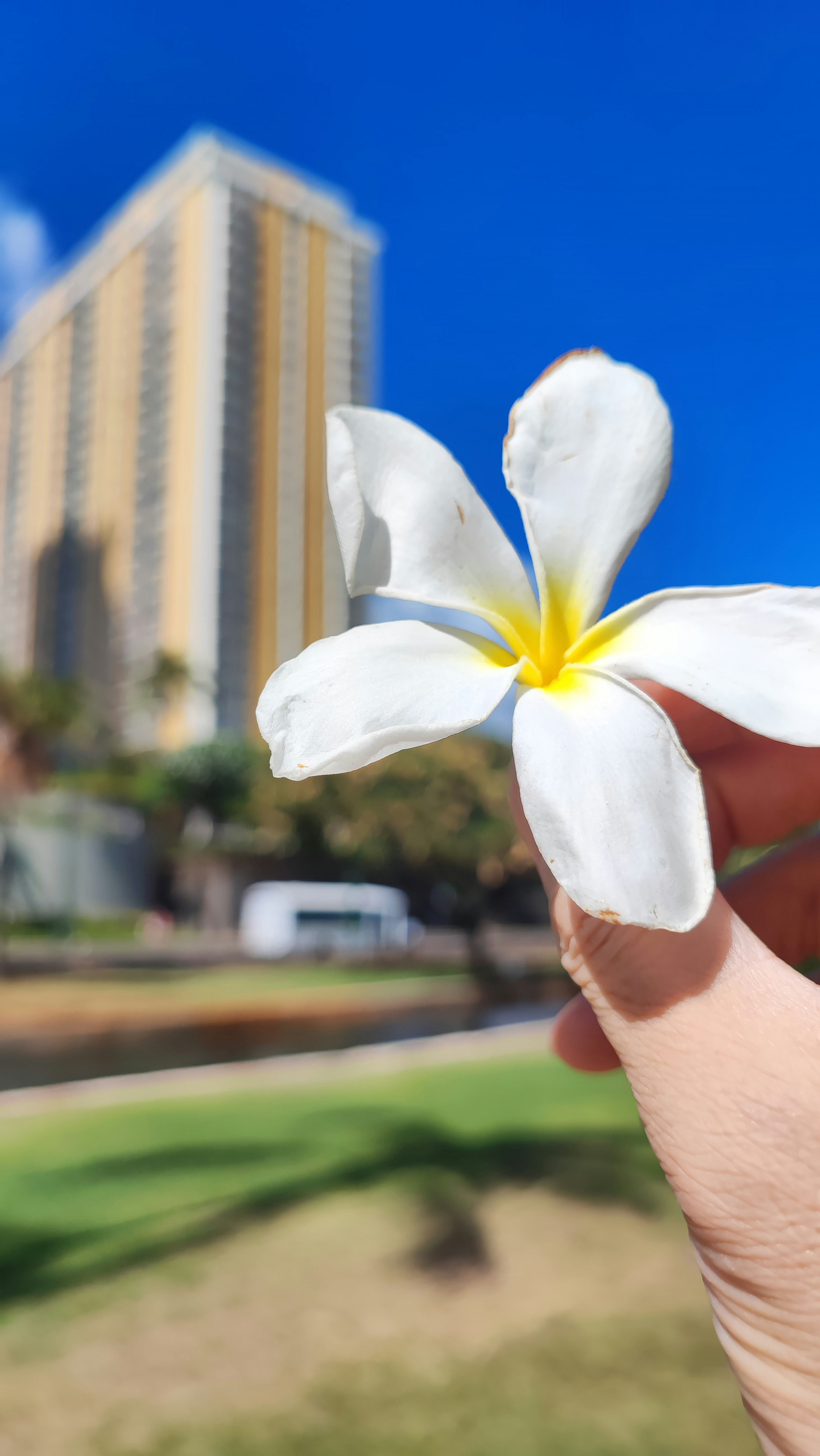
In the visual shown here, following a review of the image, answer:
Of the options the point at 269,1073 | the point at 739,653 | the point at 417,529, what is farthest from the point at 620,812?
the point at 269,1073

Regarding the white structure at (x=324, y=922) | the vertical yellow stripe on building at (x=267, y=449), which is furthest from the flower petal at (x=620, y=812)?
the vertical yellow stripe on building at (x=267, y=449)

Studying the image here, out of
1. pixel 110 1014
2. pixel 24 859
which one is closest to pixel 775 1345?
pixel 110 1014

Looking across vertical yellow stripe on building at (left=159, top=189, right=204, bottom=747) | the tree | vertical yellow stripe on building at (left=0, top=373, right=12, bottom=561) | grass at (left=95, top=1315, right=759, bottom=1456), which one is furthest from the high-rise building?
grass at (left=95, top=1315, right=759, bottom=1456)

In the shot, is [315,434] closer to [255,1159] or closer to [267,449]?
[267,449]

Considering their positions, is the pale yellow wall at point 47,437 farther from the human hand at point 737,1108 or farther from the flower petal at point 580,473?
the human hand at point 737,1108

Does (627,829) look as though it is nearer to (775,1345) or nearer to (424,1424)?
(775,1345)

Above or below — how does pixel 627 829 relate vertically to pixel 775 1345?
above
